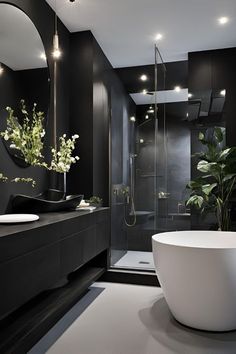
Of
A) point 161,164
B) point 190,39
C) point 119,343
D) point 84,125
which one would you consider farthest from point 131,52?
point 119,343

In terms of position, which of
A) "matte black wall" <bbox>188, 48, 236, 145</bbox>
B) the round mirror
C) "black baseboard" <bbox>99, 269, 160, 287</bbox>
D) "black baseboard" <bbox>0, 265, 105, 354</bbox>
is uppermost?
"matte black wall" <bbox>188, 48, 236, 145</bbox>

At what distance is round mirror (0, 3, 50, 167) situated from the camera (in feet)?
7.68

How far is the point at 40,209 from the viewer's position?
2.55 metres

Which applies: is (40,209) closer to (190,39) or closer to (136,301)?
(136,301)

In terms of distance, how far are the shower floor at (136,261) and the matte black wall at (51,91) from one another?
1518mm

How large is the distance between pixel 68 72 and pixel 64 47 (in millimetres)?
293

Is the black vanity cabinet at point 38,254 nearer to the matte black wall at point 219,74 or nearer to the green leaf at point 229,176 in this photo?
the green leaf at point 229,176

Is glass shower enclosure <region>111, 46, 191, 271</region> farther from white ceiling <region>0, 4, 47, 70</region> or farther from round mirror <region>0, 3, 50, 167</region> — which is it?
white ceiling <region>0, 4, 47, 70</region>

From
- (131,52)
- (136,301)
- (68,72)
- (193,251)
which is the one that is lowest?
(136,301)

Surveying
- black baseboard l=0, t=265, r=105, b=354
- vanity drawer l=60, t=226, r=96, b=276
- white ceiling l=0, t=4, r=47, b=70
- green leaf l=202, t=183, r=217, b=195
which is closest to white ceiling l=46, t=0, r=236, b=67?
white ceiling l=0, t=4, r=47, b=70

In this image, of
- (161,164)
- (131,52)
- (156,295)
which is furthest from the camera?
(161,164)

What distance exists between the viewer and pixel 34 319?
198 centimetres

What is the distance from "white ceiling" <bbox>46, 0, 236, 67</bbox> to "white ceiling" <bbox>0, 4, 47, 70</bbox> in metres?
0.60

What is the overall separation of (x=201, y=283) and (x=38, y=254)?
1.23 metres
